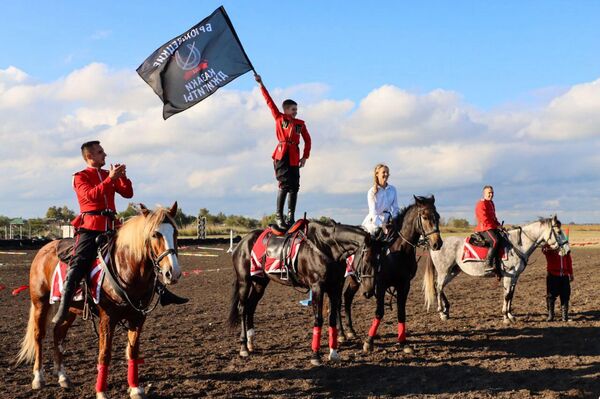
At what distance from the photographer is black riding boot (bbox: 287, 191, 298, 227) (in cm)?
936

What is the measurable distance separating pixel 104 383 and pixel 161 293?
1.16 m

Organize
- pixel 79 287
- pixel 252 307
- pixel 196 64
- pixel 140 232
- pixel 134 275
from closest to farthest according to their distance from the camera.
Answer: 1. pixel 140 232
2. pixel 134 275
3. pixel 79 287
4. pixel 196 64
5. pixel 252 307

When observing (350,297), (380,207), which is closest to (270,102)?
(380,207)

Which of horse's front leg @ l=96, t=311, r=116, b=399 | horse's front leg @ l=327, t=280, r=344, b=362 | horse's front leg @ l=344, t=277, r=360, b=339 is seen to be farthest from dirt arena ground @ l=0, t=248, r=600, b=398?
horse's front leg @ l=96, t=311, r=116, b=399

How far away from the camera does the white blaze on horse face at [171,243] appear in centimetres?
581

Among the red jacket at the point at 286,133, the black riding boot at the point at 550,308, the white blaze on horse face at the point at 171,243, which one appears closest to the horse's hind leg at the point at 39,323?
the white blaze on horse face at the point at 171,243

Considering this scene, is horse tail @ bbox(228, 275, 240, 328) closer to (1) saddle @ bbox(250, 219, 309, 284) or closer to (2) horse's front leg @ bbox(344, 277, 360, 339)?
(1) saddle @ bbox(250, 219, 309, 284)

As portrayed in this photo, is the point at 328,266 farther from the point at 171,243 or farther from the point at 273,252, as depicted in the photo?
the point at 171,243

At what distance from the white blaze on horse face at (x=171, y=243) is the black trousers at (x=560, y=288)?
876cm

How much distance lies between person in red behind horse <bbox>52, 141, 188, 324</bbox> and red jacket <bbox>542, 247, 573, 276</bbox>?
326 inches

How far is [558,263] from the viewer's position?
11.9m

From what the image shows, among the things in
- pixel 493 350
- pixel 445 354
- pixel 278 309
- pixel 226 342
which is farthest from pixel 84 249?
pixel 278 309

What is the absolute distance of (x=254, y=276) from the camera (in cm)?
980

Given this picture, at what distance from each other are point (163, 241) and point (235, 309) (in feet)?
13.6
